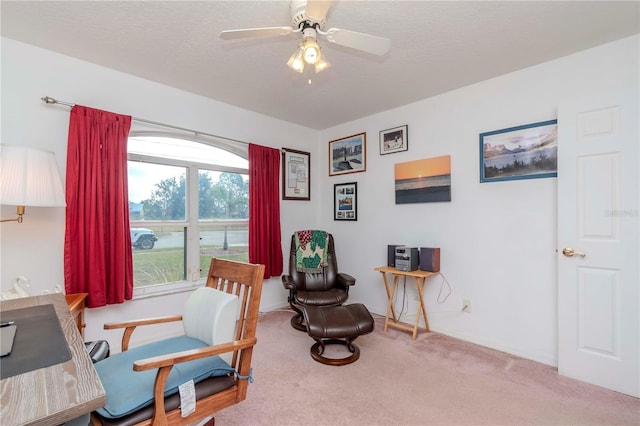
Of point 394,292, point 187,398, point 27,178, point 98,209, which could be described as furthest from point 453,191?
point 27,178

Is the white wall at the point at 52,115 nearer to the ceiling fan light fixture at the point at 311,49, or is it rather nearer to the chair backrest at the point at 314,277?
the chair backrest at the point at 314,277

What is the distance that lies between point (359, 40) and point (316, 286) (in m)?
2.57

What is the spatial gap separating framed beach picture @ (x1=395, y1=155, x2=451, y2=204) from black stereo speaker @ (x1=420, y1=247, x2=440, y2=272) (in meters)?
0.55

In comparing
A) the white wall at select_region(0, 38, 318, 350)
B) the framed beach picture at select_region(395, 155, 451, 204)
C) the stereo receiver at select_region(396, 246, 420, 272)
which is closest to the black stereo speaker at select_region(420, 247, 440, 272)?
the stereo receiver at select_region(396, 246, 420, 272)

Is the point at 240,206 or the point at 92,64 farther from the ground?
the point at 92,64

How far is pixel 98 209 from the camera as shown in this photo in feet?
7.88

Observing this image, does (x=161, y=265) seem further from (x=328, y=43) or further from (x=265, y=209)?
(x=328, y=43)

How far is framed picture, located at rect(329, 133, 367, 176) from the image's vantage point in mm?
3842

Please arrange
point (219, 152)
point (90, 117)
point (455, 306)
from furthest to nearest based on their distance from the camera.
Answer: point (219, 152) < point (455, 306) < point (90, 117)

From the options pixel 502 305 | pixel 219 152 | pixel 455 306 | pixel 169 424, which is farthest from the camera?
pixel 219 152

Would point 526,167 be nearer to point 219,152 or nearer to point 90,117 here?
point 219,152

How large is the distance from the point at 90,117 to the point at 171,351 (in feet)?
6.93

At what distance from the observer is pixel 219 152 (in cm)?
343

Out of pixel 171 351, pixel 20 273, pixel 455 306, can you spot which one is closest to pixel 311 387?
pixel 171 351
